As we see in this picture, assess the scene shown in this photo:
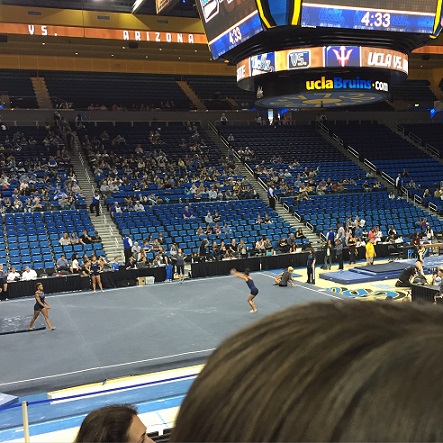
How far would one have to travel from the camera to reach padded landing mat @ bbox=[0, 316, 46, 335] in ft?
41.3

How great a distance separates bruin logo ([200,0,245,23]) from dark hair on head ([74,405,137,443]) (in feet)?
34.7

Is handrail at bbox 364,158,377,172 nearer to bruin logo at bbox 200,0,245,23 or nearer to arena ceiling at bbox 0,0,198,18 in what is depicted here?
arena ceiling at bbox 0,0,198,18

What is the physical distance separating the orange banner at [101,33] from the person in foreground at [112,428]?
29.2 metres

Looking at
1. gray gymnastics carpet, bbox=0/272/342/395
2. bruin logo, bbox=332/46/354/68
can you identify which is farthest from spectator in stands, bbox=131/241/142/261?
bruin logo, bbox=332/46/354/68

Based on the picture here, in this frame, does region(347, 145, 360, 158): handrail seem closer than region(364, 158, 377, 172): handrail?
No

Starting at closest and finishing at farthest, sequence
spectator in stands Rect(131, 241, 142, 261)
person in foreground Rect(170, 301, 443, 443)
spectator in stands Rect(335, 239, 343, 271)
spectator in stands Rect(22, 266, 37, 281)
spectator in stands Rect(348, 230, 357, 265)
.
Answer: person in foreground Rect(170, 301, 443, 443) → spectator in stands Rect(22, 266, 37, 281) → spectator in stands Rect(131, 241, 142, 261) → spectator in stands Rect(335, 239, 343, 271) → spectator in stands Rect(348, 230, 357, 265)

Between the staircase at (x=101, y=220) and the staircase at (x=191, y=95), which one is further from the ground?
the staircase at (x=191, y=95)

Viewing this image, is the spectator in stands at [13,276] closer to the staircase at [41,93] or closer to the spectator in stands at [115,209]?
the spectator in stands at [115,209]

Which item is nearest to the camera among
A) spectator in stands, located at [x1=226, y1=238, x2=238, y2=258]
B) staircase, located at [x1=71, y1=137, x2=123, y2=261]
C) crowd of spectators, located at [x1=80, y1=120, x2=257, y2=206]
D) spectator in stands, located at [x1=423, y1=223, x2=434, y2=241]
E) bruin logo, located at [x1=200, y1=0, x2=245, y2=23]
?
bruin logo, located at [x1=200, y1=0, x2=245, y2=23]

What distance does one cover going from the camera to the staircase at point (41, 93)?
32.8 m

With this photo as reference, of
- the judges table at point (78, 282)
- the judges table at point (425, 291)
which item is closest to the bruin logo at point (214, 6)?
the judges table at point (425, 291)

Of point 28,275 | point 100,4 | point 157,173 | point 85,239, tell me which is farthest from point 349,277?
point 100,4

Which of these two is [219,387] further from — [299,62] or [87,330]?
[87,330]

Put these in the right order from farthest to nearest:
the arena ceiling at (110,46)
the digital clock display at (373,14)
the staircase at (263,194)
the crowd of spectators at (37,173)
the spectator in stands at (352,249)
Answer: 1. the arena ceiling at (110,46)
2. the staircase at (263,194)
3. the crowd of spectators at (37,173)
4. the spectator in stands at (352,249)
5. the digital clock display at (373,14)
